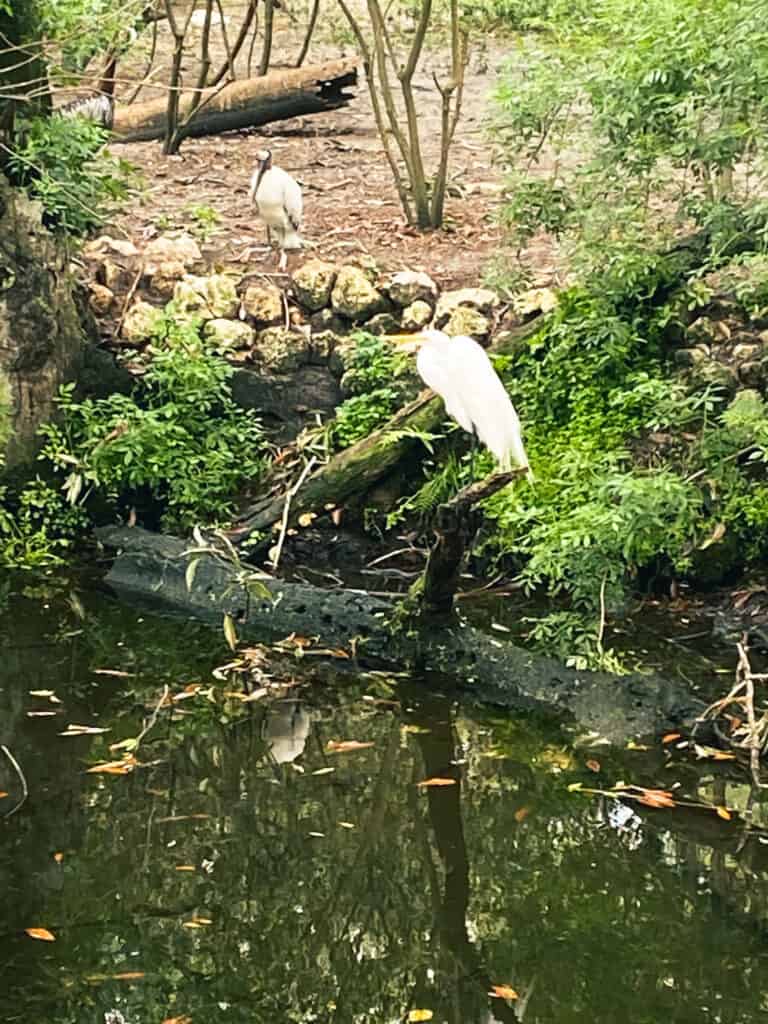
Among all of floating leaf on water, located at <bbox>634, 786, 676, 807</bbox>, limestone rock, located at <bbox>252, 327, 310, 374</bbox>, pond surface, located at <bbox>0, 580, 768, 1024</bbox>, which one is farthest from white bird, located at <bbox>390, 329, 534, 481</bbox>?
limestone rock, located at <bbox>252, 327, 310, 374</bbox>

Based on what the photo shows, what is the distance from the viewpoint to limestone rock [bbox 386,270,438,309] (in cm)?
789

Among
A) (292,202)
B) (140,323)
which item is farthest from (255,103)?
(140,323)

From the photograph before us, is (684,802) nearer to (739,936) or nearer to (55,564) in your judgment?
(739,936)

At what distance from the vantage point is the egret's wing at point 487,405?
5270 millimetres

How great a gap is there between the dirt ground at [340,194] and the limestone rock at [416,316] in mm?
412

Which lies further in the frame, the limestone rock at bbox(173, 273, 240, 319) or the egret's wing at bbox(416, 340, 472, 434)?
the limestone rock at bbox(173, 273, 240, 319)

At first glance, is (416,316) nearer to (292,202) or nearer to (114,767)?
(292,202)

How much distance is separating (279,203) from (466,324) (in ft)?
4.20

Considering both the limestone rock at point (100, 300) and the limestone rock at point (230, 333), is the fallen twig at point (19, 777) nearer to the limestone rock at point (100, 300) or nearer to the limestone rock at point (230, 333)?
the limestone rock at point (230, 333)

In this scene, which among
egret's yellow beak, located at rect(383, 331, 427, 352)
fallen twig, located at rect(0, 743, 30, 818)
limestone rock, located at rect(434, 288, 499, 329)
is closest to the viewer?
fallen twig, located at rect(0, 743, 30, 818)

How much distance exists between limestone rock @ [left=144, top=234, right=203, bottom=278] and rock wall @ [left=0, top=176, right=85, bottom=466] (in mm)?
869

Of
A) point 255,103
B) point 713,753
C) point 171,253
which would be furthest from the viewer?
point 255,103

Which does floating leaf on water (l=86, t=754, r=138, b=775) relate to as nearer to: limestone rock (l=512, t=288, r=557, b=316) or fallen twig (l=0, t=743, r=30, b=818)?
fallen twig (l=0, t=743, r=30, b=818)

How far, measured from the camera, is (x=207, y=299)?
8016mm
